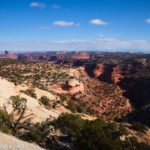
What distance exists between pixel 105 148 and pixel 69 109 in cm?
2961

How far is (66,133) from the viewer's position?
3228cm

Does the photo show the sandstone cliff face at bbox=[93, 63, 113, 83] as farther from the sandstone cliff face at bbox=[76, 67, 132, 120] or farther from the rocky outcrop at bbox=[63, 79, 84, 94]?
the rocky outcrop at bbox=[63, 79, 84, 94]

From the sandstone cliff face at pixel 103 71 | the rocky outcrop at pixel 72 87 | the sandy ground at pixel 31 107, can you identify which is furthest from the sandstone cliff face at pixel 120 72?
the sandy ground at pixel 31 107

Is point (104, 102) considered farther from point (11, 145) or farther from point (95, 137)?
point (11, 145)

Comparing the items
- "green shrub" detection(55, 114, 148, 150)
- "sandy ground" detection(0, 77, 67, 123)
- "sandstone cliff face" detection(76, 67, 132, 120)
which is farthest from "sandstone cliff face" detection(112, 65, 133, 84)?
"green shrub" detection(55, 114, 148, 150)

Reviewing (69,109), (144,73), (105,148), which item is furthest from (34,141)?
(144,73)

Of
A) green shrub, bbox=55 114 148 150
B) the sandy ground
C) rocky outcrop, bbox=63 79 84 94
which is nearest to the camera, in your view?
green shrub, bbox=55 114 148 150

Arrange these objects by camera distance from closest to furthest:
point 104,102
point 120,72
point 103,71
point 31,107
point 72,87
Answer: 1. point 31,107
2. point 104,102
3. point 72,87
4. point 120,72
5. point 103,71

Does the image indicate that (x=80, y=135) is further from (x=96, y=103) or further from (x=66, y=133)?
(x=96, y=103)

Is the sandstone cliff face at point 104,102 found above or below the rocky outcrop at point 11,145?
below

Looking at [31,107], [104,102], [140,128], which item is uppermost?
[31,107]

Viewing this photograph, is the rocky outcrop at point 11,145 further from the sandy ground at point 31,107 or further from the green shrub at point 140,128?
the green shrub at point 140,128

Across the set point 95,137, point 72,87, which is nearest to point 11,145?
point 95,137

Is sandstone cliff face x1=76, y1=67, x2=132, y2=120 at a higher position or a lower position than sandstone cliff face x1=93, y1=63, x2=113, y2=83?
lower
